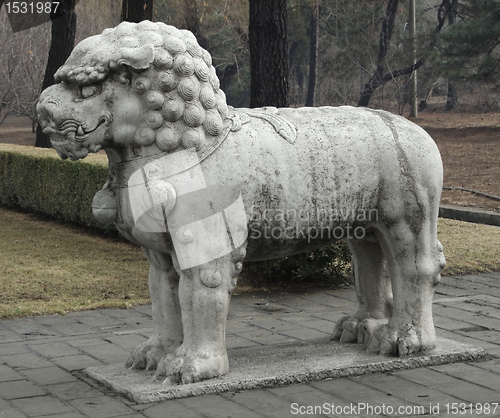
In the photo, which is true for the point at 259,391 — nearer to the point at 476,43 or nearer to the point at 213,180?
the point at 213,180

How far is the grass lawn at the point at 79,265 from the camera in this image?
23.0 feet

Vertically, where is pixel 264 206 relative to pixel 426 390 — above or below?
above

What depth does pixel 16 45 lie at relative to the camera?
24344mm

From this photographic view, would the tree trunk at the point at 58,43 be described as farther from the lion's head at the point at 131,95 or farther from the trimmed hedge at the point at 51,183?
the lion's head at the point at 131,95

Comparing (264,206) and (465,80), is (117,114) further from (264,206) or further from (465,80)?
(465,80)

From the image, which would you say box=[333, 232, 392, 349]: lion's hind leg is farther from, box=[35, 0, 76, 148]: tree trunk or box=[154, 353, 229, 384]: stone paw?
box=[35, 0, 76, 148]: tree trunk

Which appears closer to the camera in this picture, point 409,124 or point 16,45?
point 409,124

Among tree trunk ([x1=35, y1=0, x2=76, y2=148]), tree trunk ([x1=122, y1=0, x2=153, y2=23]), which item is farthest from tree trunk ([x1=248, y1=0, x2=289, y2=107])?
tree trunk ([x1=35, y1=0, x2=76, y2=148])

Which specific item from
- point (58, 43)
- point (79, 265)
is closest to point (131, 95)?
point (79, 265)

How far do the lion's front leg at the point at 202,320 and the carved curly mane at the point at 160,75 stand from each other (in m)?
0.69

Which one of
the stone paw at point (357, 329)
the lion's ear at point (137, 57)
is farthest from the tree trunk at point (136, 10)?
the lion's ear at point (137, 57)

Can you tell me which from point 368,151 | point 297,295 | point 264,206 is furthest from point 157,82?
point 297,295

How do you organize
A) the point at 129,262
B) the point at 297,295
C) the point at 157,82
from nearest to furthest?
the point at 157,82
the point at 297,295
the point at 129,262

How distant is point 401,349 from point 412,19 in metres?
21.8
